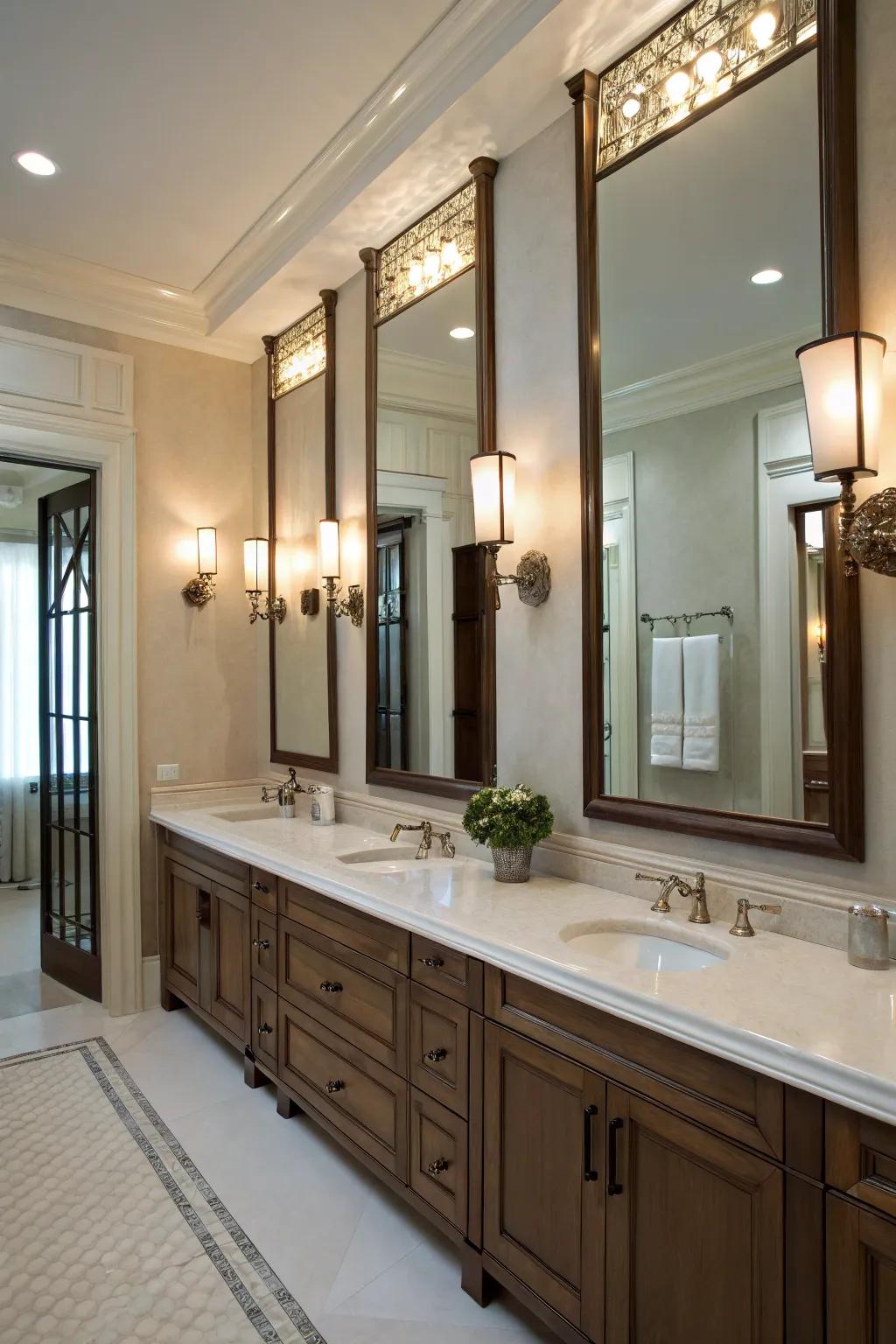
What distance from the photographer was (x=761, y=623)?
184 centimetres

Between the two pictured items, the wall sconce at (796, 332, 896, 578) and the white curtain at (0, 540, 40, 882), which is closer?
the wall sconce at (796, 332, 896, 578)

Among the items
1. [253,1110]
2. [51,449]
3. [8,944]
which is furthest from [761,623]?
[8,944]

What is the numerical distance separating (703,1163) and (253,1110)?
1.90m

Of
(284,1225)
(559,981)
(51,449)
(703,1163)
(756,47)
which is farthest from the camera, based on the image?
(51,449)

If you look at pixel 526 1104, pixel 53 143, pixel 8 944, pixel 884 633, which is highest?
pixel 53 143

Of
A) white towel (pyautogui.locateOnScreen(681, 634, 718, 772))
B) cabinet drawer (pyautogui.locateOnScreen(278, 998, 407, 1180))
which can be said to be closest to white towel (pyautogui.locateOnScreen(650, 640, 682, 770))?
white towel (pyautogui.locateOnScreen(681, 634, 718, 772))

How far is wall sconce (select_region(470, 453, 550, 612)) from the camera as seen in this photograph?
235cm

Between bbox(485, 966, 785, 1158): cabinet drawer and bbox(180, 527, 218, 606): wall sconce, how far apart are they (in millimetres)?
2592

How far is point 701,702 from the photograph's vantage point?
77.9 inches

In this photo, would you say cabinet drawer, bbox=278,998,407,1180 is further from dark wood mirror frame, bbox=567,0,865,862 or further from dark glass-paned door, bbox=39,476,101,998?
dark glass-paned door, bbox=39,476,101,998

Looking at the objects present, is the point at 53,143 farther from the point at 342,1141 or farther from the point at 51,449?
the point at 342,1141

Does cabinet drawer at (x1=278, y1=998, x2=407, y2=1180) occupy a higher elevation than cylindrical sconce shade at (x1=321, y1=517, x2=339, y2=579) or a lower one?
lower

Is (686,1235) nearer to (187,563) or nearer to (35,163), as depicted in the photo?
(187,563)

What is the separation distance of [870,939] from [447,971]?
2.92 feet
